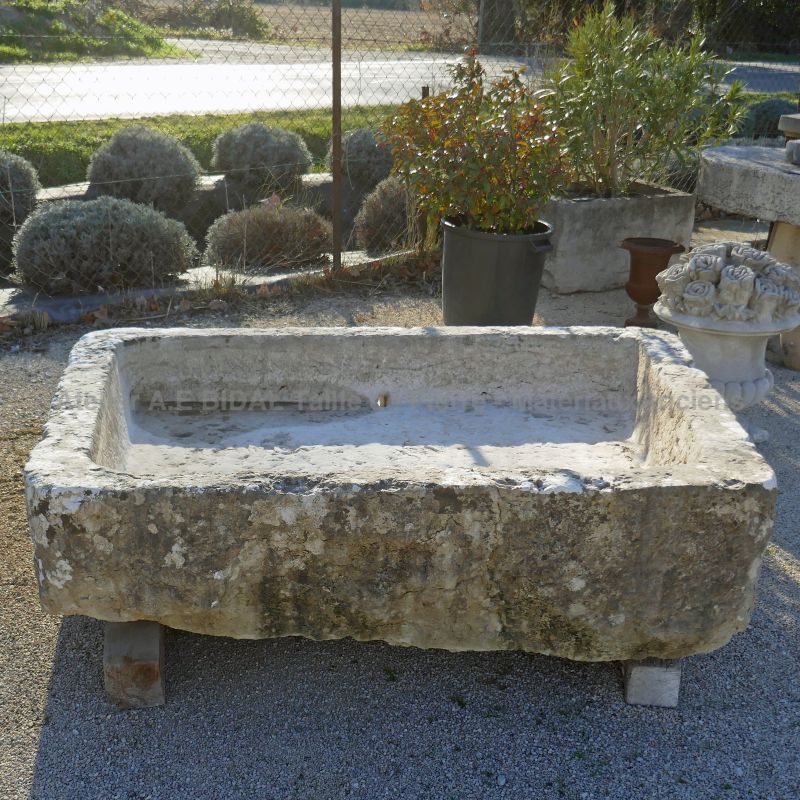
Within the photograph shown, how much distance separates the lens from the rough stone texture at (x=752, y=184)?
14.4ft

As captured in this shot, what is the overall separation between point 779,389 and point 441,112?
220 cm

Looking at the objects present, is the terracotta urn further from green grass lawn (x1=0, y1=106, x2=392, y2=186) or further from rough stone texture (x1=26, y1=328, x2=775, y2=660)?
green grass lawn (x1=0, y1=106, x2=392, y2=186)

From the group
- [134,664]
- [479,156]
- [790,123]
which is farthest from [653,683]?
[790,123]

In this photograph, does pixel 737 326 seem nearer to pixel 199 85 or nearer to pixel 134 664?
pixel 134 664

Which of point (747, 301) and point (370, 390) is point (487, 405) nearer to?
point (370, 390)

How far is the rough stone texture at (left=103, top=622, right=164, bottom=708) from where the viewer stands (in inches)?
89.2

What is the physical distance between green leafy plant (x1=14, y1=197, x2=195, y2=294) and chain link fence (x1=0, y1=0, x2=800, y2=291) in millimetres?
Answer: 14

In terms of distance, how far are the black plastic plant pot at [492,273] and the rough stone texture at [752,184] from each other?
95 centimetres

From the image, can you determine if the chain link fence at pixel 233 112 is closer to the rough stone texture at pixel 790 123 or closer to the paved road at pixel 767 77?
the paved road at pixel 767 77

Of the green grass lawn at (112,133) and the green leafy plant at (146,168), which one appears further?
the green grass lawn at (112,133)

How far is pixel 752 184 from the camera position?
4516 millimetres

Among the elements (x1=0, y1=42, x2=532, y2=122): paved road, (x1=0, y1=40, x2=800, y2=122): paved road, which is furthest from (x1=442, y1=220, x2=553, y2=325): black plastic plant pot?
(x1=0, y1=42, x2=532, y2=122): paved road

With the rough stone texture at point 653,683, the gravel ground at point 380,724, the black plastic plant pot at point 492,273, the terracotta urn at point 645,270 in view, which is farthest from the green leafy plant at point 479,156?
the rough stone texture at point 653,683

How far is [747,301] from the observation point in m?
3.42
